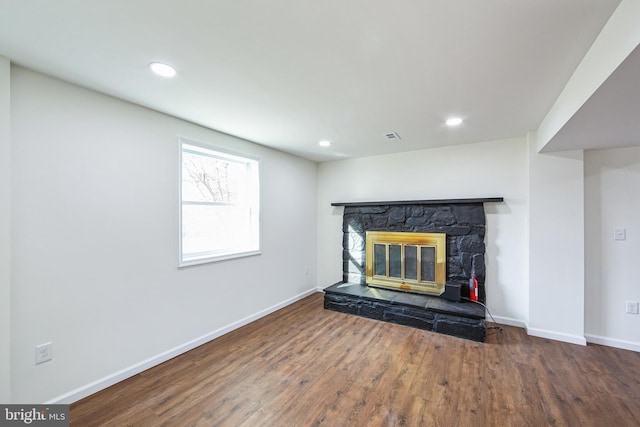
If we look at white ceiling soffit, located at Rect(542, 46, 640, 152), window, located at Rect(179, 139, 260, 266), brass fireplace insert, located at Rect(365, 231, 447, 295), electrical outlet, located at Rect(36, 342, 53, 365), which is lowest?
electrical outlet, located at Rect(36, 342, 53, 365)

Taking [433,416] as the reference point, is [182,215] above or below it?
above

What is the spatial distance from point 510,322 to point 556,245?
1.07 meters

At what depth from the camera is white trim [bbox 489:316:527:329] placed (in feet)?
10.5

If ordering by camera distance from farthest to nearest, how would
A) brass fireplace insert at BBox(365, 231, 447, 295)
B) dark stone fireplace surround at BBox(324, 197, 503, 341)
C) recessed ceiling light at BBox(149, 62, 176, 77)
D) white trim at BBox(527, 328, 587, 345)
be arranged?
1. brass fireplace insert at BBox(365, 231, 447, 295)
2. dark stone fireplace surround at BBox(324, 197, 503, 341)
3. white trim at BBox(527, 328, 587, 345)
4. recessed ceiling light at BBox(149, 62, 176, 77)

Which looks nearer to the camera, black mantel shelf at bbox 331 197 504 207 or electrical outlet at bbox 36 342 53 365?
electrical outlet at bbox 36 342 53 365

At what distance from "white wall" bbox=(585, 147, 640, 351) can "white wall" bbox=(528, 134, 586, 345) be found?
179mm

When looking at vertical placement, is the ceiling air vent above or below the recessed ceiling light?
below

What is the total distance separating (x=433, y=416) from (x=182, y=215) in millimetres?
2663

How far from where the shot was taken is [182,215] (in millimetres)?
2717

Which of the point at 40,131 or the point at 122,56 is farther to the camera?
the point at 40,131

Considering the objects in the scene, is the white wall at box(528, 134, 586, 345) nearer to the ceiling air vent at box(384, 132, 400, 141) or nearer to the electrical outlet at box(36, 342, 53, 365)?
the ceiling air vent at box(384, 132, 400, 141)

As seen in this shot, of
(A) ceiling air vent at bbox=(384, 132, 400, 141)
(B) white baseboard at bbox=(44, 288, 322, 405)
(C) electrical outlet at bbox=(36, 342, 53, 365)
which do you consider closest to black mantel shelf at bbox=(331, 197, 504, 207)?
(A) ceiling air vent at bbox=(384, 132, 400, 141)

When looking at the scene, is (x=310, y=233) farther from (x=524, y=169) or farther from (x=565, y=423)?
(x=565, y=423)

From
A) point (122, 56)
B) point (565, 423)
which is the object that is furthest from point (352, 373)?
point (122, 56)
